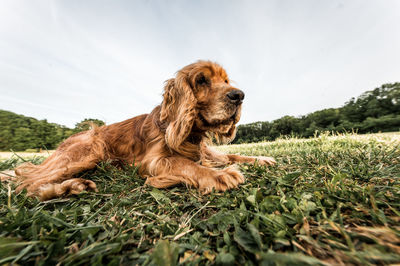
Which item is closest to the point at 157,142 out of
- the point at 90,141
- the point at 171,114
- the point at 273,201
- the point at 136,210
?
the point at 171,114

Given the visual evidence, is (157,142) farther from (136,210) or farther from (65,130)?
(65,130)

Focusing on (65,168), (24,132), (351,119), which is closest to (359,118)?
(351,119)

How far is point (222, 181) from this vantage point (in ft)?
4.79

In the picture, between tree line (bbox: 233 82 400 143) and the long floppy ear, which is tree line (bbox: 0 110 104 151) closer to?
the long floppy ear

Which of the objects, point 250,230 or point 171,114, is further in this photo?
point 171,114

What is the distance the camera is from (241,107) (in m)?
1.99

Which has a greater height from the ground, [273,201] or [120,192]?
[273,201]

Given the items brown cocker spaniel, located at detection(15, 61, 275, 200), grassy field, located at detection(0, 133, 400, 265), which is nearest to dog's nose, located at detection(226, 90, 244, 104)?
brown cocker spaniel, located at detection(15, 61, 275, 200)

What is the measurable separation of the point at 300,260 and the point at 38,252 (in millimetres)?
863

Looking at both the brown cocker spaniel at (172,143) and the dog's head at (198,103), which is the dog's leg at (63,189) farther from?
the dog's head at (198,103)

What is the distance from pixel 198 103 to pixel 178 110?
26cm

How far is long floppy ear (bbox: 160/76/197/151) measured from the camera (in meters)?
1.92

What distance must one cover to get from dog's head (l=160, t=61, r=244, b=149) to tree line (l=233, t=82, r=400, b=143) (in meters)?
22.9

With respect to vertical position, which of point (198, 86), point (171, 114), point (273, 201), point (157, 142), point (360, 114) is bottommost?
point (273, 201)
